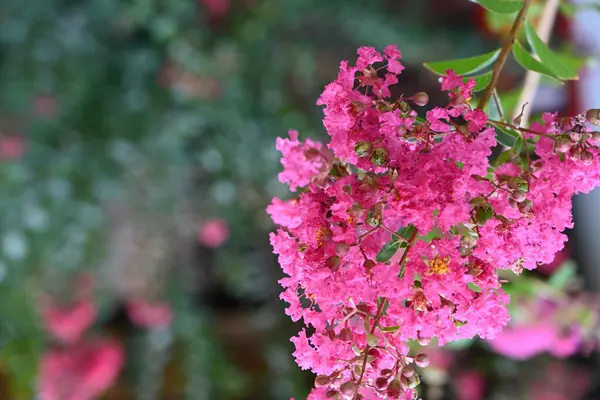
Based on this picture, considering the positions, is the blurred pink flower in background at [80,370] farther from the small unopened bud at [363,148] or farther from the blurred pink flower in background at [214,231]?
the small unopened bud at [363,148]

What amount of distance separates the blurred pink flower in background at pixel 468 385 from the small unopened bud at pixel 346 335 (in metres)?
1.72

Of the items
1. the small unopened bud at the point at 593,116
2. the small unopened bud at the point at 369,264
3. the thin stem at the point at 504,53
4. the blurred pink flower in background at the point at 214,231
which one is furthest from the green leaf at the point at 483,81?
the blurred pink flower in background at the point at 214,231

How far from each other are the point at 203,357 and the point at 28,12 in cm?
115

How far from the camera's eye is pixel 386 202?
1.60 feet

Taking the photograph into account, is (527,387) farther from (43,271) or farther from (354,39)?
(43,271)

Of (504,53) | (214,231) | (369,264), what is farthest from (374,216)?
(214,231)

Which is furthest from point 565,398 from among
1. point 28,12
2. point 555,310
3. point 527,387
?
point 28,12

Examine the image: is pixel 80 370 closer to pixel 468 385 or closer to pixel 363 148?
pixel 468 385

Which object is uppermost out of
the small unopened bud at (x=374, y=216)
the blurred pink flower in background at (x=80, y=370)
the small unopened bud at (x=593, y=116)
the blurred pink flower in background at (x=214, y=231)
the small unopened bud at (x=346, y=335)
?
the small unopened bud at (x=593, y=116)

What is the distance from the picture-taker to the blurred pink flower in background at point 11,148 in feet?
5.35

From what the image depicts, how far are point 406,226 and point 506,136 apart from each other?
15 cm

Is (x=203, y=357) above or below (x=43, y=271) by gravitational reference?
below

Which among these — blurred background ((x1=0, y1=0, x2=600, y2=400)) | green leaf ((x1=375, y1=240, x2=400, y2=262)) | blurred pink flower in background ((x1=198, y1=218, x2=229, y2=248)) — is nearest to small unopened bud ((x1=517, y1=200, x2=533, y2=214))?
green leaf ((x1=375, y1=240, x2=400, y2=262))

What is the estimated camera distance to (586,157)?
49 cm
